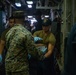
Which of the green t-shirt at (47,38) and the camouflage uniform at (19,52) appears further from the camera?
the green t-shirt at (47,38)

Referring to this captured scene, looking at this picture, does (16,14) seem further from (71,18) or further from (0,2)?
(0,2)

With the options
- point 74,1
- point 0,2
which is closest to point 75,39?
point 74,1

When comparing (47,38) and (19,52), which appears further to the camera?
(47,38)

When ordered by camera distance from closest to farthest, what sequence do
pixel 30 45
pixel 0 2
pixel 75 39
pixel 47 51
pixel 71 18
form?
pixel 75 39, pixel 30 45, pixel 47 51, pixel 71 18, pixel 0 2

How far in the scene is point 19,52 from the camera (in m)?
3.99

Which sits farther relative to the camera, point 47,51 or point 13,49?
point 47,51

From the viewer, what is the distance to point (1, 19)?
10305mm

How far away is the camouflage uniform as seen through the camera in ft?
13.0

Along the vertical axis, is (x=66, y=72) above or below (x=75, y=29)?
below

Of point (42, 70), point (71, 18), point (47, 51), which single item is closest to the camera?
point (47, 51)

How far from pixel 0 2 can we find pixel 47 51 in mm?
8420

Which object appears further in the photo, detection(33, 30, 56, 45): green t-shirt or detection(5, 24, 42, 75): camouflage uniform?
detection(33, 30, 56, 45): green t-shirt

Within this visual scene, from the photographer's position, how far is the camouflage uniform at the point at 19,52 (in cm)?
395

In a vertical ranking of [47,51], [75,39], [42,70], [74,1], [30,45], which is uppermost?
[74,1]
